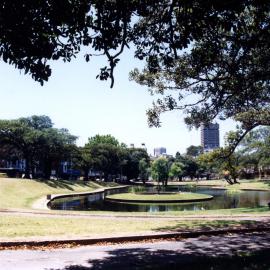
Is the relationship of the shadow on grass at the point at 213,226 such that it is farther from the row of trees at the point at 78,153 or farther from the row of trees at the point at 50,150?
the row of trees at the point at 50,150

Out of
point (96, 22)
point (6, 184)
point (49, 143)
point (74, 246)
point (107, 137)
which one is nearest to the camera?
point (96, 22)

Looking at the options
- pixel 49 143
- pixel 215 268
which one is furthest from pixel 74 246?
pixel 49 143

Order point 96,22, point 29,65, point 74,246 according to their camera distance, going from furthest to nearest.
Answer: point 74,246, point 96,22, point 29,65

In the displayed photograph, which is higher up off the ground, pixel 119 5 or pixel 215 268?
pixel 119 5

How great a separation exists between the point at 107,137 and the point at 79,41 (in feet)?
435

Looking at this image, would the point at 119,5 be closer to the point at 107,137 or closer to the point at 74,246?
the point at 74,246

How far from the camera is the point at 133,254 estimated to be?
13.9 meters

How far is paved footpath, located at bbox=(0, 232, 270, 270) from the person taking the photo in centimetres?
1224

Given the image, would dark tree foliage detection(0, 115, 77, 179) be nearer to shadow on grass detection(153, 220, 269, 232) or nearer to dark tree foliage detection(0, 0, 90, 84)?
shadow on grass detection(153, 220, 269, 232)

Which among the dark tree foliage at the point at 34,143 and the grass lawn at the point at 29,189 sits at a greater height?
the dark tree foliage at the point at 34,143

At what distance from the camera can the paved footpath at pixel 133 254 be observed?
12242 millimetres

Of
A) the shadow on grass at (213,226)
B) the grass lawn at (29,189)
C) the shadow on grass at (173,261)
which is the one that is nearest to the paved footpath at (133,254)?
the shadow on grass at (173,261)

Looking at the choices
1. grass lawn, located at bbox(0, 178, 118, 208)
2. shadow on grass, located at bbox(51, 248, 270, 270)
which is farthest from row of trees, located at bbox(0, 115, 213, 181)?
shadow on grass, located at bbox(51, 248, 270, 270)

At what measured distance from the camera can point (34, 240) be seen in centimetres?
1563
